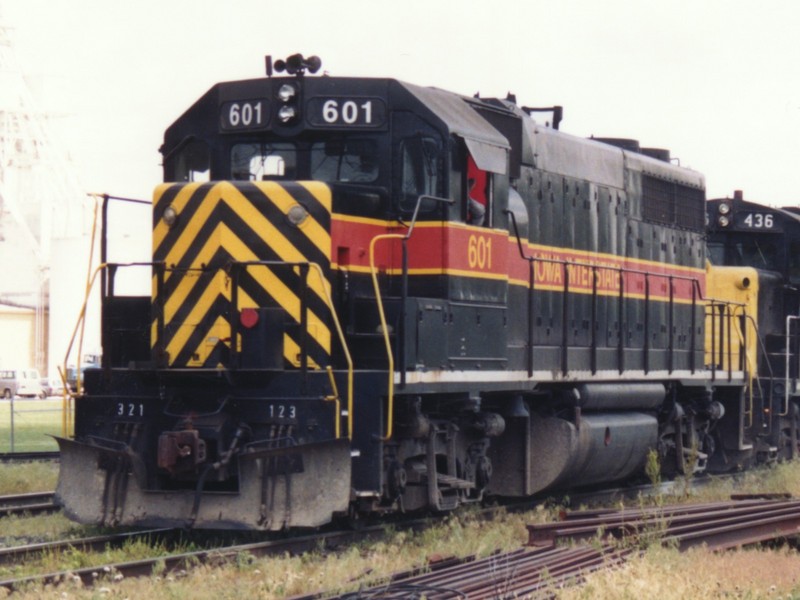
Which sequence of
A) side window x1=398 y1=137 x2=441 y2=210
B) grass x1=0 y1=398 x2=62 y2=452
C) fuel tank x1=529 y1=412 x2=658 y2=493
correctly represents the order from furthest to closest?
1. grass x1=0 y1=398 x2=62 y2=452
2. fuel tank x1=529 y1=412 x2=658 y2=493
3. side window x1=398 y1=137 x2=441 y2=210

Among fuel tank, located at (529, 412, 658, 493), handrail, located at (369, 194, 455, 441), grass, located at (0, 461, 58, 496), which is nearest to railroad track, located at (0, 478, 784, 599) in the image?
handrail, located at (369, 194, 455, 441)

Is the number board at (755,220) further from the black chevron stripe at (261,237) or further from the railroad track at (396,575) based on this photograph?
the black chevron stripe at (261,237)

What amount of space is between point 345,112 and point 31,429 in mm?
20857

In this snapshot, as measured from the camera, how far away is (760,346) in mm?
18766

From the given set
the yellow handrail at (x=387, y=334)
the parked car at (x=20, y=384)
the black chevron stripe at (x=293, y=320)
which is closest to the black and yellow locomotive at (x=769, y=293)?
the yellow handrail at (x=387, y=334)

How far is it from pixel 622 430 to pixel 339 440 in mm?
5309

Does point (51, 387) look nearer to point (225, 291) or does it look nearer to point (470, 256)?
point (470, 256)

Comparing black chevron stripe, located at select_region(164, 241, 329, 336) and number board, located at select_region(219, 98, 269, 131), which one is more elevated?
number board, located at select_region(219, 98, 269, 131)

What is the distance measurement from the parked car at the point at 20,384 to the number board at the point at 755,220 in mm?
35067

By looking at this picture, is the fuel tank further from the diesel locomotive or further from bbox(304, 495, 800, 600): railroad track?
bbox(304, 495, 800, 600): railroad track

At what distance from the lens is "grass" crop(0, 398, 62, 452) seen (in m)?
23.3

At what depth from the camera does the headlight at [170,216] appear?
1038cm

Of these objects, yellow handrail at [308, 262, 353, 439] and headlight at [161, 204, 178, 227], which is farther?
headlight at [161, 204, 178, 227]

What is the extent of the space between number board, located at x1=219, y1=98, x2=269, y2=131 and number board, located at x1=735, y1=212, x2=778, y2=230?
10.8m
